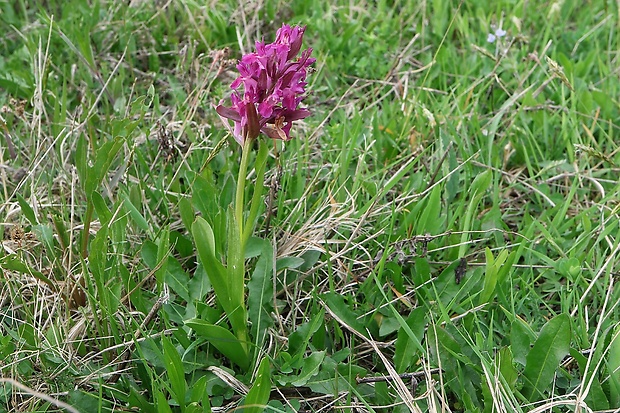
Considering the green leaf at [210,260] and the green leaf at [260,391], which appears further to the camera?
the green leaf at [210,260]

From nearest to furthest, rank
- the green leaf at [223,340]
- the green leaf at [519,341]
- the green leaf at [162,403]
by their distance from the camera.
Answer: the green leaf at [162,403], the green leaf at [223,340], the green leaf at [519,341]

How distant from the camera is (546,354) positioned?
1502mm

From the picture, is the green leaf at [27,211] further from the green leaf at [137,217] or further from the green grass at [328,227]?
the green leaf at [137,217]

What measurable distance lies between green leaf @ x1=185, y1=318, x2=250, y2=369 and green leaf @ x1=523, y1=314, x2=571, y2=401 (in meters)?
0.63

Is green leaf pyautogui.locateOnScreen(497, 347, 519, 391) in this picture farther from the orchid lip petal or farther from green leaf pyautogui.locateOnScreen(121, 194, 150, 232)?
green leaf pyautogui.locateOnScreen(121, 194, 150, 232)

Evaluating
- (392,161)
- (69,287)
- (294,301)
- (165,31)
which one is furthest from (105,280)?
(165,31)

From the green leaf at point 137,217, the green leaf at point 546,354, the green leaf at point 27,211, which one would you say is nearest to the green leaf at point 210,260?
the green leaf at point 137,217

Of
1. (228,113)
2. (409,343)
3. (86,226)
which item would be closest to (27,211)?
(86,226)

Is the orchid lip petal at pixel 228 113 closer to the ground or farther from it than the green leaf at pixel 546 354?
farther from it

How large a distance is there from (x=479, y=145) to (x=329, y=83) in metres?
0.62

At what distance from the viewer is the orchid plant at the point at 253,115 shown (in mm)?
1384

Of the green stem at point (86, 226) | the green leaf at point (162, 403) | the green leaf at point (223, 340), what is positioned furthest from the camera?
the green stem at point (86, 226)

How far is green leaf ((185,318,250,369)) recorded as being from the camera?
146 cm

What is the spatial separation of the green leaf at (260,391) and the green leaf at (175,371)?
132mm
